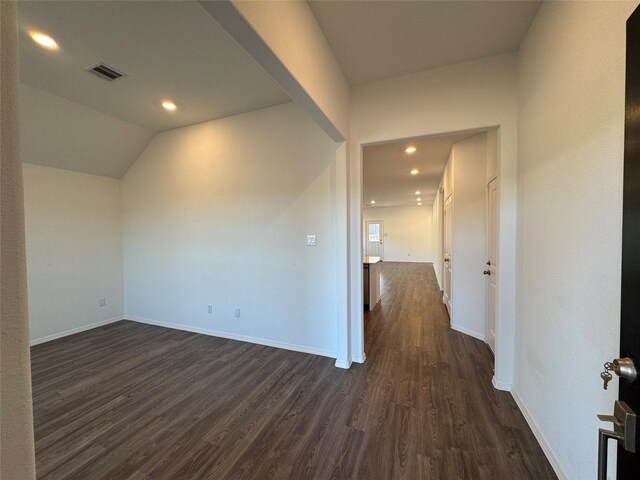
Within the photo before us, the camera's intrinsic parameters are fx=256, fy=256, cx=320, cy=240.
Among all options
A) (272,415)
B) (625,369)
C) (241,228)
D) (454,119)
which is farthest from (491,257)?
(241,228)

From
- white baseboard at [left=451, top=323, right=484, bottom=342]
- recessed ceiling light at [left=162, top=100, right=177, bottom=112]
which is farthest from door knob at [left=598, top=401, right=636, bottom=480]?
recessed ceiling light at [left=162, top=100, right=177, bottom=112]

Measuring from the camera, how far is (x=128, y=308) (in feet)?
13.6

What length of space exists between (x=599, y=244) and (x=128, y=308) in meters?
5.41

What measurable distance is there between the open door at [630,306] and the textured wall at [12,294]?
1333 mm

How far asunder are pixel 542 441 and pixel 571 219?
1417mm

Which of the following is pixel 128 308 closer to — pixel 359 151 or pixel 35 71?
pixel 35 71

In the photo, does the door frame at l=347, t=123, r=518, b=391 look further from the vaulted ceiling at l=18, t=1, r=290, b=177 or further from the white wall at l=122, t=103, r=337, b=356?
the vaulted ceiling at l=18, t=1, r=290, b=177

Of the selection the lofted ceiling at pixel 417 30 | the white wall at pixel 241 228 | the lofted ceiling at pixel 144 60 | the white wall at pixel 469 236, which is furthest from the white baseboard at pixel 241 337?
the lofted ceiling at pixel 417 30

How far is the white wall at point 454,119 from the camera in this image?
215 centimetres

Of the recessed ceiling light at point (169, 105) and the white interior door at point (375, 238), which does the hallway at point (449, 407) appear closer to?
the recessed ceiling light at point (169, 105)

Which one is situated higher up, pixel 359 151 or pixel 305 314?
pixel 359 151

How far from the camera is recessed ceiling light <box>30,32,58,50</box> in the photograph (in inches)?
76.0

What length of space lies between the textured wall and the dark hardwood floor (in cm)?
145

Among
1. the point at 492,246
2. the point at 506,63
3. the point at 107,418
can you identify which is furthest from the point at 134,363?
the point at 506,63
